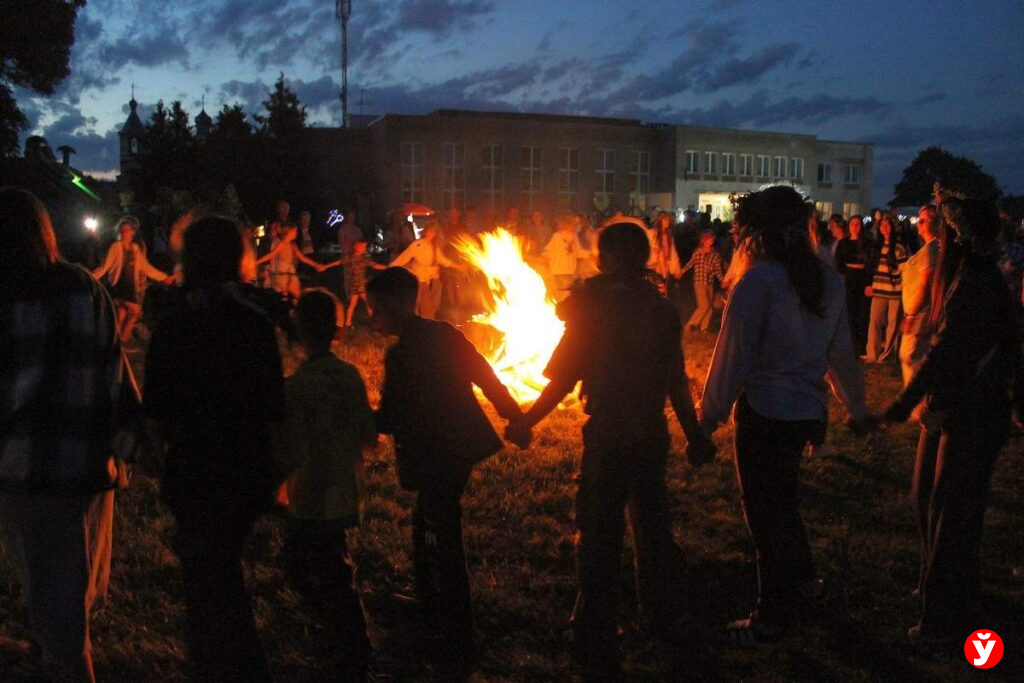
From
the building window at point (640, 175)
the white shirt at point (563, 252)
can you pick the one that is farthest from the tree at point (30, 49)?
the building window at point (640, 175)

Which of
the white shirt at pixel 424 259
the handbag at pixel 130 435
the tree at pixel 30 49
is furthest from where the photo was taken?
the tree at pixel 30 49

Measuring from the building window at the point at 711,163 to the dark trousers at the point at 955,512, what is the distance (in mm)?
65008

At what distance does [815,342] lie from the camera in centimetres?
405

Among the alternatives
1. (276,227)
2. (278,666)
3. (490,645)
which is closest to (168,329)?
(278,666)

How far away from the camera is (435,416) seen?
3930 millimetres

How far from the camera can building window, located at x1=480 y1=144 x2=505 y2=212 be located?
62.9 m

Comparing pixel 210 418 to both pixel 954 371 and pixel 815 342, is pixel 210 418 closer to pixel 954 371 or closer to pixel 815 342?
pixel 815 342

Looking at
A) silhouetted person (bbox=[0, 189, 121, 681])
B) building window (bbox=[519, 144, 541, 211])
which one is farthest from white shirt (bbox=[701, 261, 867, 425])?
building window (bbox=[519, 144, 541, 211])

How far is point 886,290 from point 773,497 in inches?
328

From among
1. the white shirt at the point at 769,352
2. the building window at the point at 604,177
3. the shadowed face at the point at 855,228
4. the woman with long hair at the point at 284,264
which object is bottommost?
the white shirt at the point at 769,352

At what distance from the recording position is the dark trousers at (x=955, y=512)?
4125mm

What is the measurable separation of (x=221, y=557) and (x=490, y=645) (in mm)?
1601

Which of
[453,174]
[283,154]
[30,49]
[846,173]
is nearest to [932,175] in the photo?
[846,173]

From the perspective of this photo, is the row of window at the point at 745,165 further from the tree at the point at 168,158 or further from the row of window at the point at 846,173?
the tree at the point at 168,158
